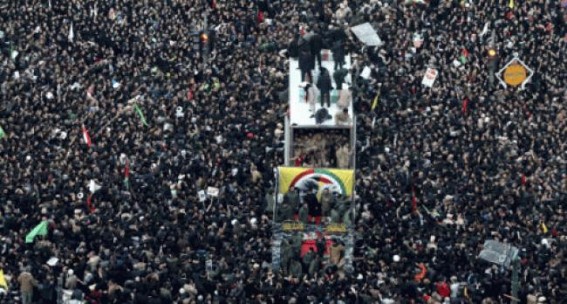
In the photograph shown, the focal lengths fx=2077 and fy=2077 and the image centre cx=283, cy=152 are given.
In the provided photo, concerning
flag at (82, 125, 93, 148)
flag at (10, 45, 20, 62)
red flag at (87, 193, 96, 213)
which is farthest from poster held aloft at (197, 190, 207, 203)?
flag at (10, 45, 20, 62)

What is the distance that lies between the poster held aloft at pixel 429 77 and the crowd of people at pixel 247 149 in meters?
0.30

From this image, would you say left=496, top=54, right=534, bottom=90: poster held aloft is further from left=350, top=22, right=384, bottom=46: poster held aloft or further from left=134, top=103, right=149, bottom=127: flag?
left=134, top=103, right=149, bottom=127: flag

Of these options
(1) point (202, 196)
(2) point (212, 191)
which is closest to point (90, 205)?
(1) point (202, 196)

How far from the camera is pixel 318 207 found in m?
48.5

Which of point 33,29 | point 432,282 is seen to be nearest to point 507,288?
point 432,282

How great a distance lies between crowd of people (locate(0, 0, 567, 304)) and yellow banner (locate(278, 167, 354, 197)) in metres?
0.62

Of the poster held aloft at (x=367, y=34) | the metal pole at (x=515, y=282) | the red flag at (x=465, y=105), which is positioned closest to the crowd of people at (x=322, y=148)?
the red flag at (x=465, y=105)

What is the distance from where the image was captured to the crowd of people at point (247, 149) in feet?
147

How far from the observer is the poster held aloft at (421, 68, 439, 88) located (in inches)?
2168

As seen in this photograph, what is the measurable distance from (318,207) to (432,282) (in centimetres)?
470

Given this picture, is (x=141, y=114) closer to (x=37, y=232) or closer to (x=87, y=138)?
(x=87, y=138)

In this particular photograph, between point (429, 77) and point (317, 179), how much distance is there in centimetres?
755

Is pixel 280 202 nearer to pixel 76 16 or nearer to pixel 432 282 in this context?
pixel 432 282

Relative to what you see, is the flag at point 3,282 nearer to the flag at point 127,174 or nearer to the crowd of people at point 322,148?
the flag at point 127,174
